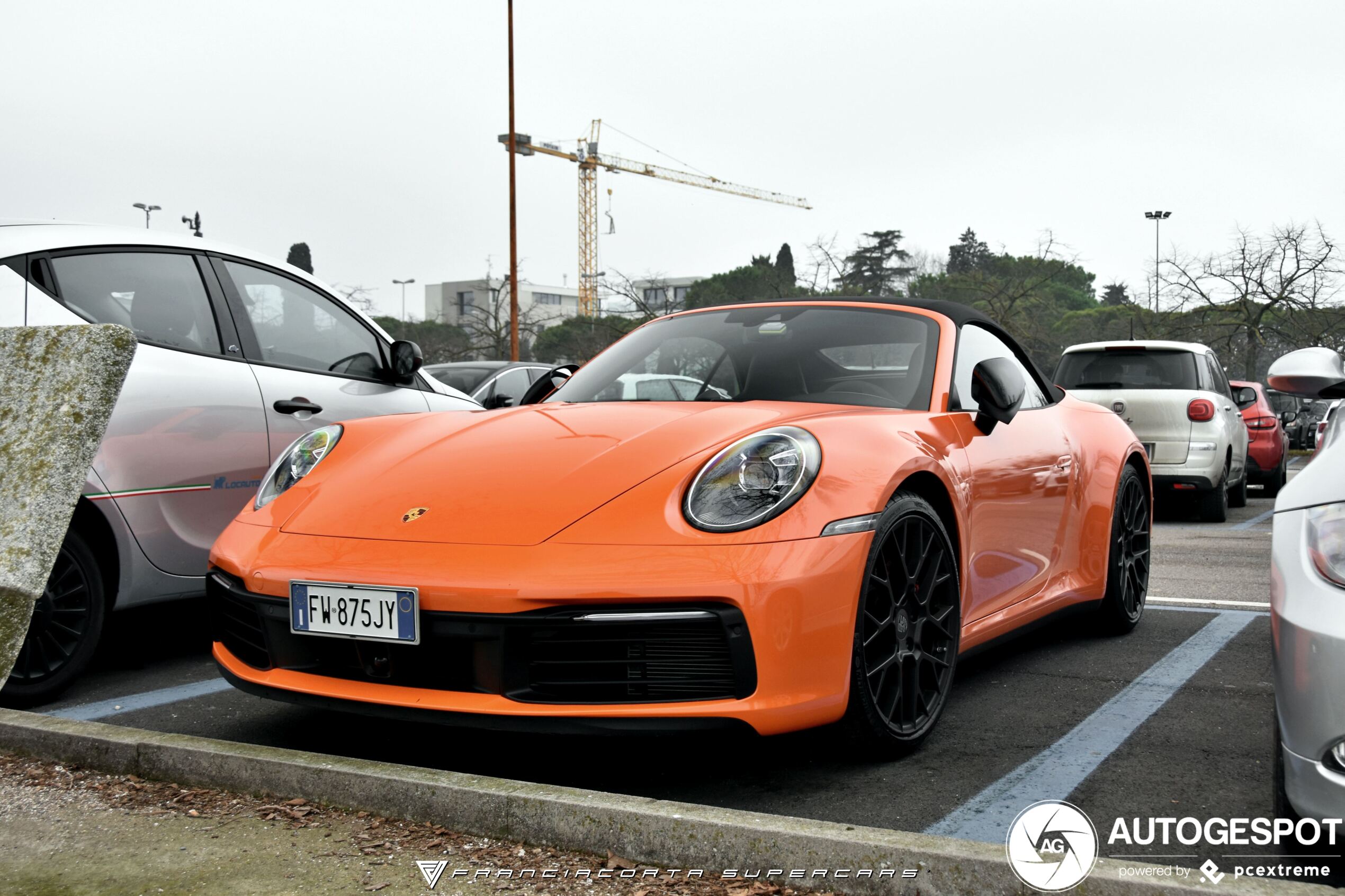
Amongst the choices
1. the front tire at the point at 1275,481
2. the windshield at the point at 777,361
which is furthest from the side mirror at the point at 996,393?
the front tire at the point at 1275,481

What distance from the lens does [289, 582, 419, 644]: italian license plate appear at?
2.83 metres

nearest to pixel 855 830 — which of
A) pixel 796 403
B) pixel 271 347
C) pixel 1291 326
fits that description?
pixel 796 403

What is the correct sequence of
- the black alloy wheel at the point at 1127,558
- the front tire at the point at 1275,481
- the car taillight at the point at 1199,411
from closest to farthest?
the black alloy wheel at the point at 1127,558
the car taillight at the point at 1199,411
the front tire at the point at 1275,481

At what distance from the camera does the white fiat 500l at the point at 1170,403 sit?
1005 cm

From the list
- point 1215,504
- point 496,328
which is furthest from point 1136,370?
point 496,328

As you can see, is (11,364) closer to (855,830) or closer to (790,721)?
(790,721)

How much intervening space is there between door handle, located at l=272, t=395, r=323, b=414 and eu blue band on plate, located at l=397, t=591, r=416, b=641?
2056 millimetres

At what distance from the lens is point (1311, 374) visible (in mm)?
3035

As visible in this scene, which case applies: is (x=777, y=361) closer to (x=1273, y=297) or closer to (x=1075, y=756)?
(x=1075, y=756)

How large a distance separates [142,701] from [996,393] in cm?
291

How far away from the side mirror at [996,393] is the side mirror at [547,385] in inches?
58.4

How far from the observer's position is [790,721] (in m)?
2.80

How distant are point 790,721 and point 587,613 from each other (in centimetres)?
53

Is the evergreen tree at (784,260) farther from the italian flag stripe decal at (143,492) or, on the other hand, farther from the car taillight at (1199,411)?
the italian flag stripe decal at (143,492)
